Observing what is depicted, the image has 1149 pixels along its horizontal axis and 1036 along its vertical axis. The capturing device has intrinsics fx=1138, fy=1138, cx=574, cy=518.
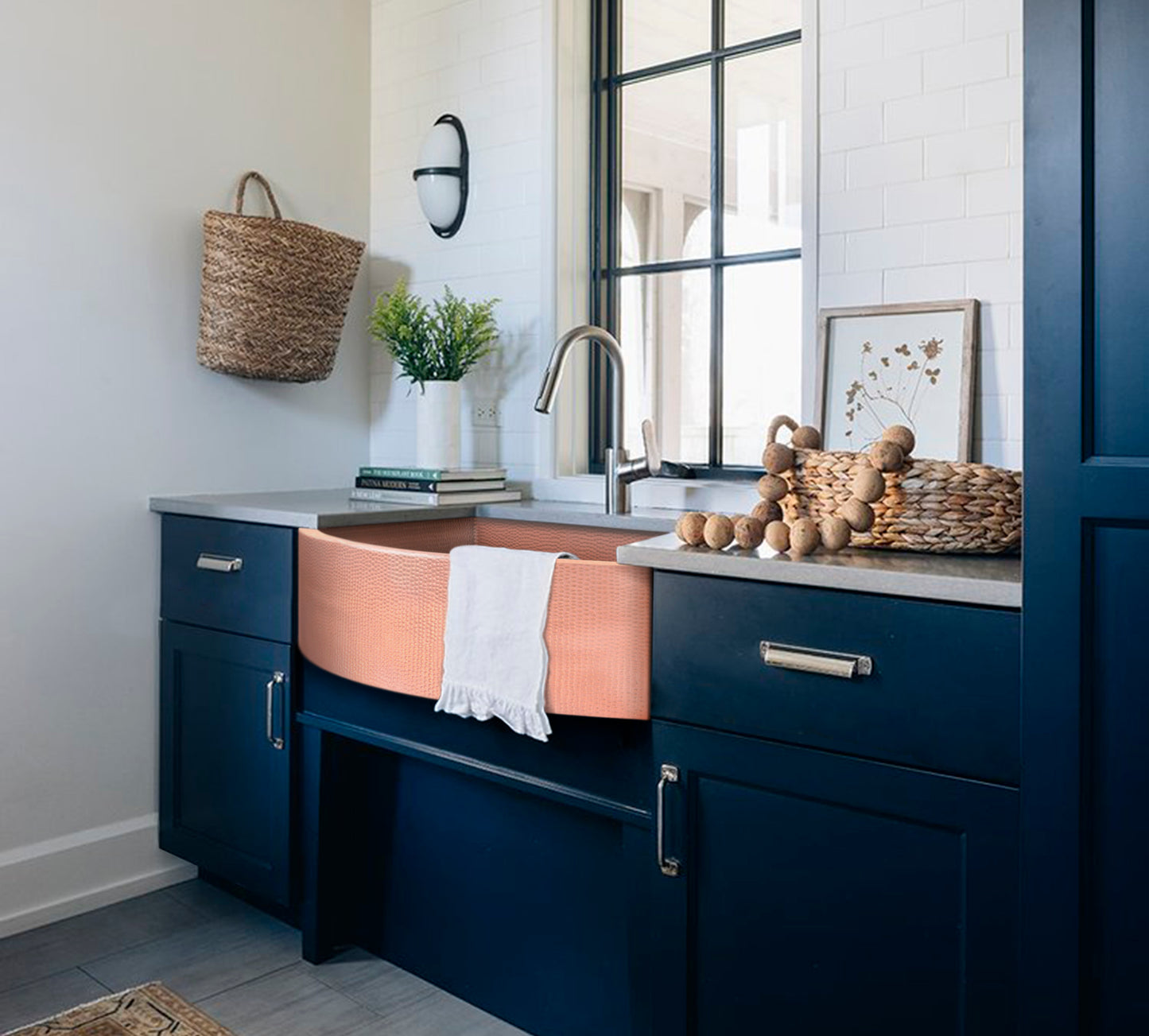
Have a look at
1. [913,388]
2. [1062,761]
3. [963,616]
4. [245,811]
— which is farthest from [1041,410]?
[245,811]

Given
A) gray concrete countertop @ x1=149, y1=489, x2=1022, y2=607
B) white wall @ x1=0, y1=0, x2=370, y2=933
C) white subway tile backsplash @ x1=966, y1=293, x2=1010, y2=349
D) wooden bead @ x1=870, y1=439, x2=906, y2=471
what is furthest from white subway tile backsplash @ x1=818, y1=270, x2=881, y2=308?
white wall @ x1=0, y1=0, x2=370, y2=933

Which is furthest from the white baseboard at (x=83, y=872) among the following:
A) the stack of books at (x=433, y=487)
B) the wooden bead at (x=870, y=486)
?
the wooden bead at (x=870, y=486)

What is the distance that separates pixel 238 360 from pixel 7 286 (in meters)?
0.52

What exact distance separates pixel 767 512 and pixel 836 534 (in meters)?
0.16

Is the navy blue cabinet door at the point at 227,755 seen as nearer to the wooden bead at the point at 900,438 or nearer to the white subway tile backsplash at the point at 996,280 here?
the wooden bead at the point at 900,438

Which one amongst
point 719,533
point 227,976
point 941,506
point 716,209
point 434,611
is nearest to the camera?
point 941,506

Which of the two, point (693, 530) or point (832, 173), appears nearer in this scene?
point (693, 530)

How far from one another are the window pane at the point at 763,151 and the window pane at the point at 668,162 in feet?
0.23

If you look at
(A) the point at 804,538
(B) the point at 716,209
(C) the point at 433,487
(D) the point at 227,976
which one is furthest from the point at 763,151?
(D) the point at 227,976

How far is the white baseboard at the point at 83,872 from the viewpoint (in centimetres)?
254

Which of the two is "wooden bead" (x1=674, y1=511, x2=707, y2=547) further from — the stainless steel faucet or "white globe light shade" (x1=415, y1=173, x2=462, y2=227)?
"white globe light shade" (x1=415, y1=173, x2=462, y2=227)

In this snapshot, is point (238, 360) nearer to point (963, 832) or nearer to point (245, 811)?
point (245, 811)

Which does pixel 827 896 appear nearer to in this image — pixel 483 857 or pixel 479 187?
pixel 483 857

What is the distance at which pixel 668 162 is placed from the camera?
2803mm
